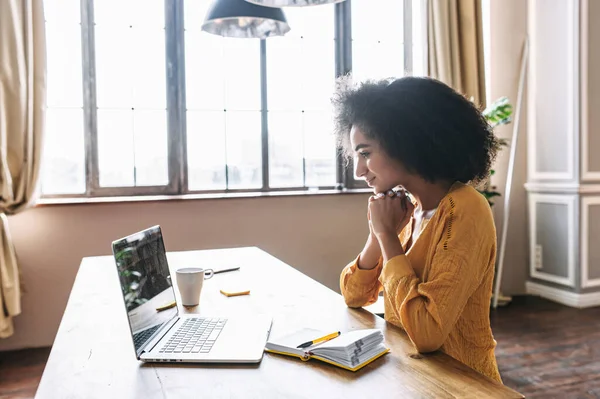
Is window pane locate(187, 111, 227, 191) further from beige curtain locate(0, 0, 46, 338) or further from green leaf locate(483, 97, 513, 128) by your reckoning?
green leaf locate(483, 97, 513, 128)

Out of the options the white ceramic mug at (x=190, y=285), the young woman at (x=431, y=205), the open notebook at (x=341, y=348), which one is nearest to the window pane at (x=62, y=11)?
the white ceramic mug at (x=190, y=285)

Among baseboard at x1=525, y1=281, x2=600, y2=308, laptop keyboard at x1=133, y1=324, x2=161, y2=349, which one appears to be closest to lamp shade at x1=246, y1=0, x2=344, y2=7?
laptop keyboard at x1=133, y1=324, x2=161, y2=349

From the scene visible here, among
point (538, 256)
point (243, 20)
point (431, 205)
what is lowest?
point (538, 256)

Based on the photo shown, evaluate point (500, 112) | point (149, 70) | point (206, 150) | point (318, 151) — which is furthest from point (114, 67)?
point (500, 112)

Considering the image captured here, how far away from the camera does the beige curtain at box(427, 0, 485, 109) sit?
12.5 ft

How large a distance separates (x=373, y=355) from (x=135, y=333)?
452mm

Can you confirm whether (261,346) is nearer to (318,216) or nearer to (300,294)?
(300,294)

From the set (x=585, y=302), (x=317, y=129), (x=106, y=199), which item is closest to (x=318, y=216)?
(x=317, y=129)

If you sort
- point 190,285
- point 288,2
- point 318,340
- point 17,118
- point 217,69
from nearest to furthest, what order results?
point 318,340 < point 190,285 < point 288,2 < point 17,118 < point 217,69

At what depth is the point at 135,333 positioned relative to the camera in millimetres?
1011

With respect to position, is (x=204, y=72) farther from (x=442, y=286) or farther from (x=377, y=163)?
(x=442, y=286)

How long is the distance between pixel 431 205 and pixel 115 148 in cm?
267

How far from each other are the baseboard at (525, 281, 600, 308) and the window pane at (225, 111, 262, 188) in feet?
7.67

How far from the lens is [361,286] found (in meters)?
1.38
